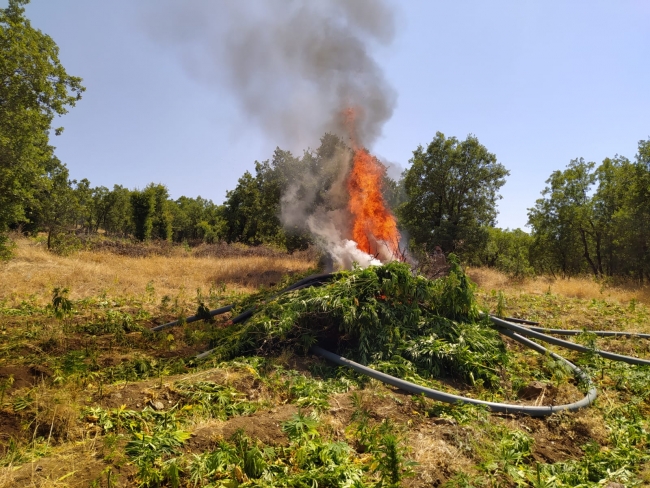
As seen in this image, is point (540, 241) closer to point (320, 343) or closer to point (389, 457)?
point (320, 343)

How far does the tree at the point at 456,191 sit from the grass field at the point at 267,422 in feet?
45.5

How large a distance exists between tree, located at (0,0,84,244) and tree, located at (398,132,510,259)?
18150 millimetres

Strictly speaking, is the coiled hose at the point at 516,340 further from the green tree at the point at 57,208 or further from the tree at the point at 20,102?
the green tree at the point at 57,208

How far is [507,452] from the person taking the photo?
377 centimetres

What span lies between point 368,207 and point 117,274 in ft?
32.1

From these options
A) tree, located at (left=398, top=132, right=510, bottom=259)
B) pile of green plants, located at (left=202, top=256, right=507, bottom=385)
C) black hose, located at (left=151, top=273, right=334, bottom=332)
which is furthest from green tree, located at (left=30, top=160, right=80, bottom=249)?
tree, located at (left=398, top=132, right=510, bottom=259)

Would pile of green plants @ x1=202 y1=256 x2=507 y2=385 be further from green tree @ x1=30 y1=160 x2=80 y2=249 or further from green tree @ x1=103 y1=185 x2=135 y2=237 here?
green tree @ x1=103 y1=185 x2=135 y2=237

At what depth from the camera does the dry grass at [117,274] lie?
11836 mm

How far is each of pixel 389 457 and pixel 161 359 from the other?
4279 millimetres

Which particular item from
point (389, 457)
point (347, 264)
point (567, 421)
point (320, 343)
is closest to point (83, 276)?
point (347, 264)

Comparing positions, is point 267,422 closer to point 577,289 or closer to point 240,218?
point 577,289

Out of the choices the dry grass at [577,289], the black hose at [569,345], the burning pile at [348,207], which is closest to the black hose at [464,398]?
the black hose at [569,345]

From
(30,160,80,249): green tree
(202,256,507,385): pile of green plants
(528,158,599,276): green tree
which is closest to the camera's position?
(202,256,507,385): pile of green plants

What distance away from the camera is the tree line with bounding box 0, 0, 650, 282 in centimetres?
1223
